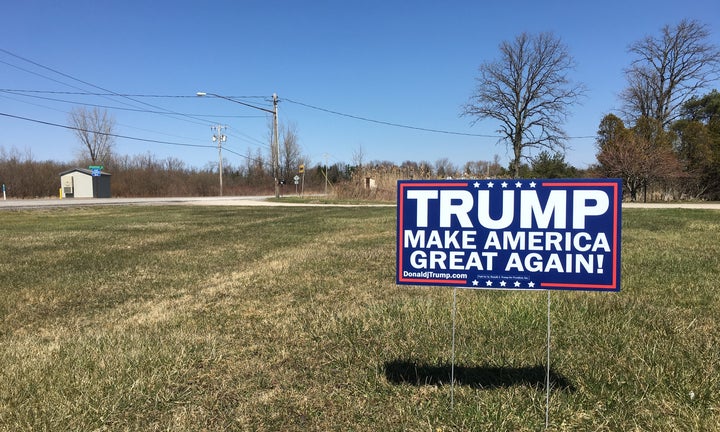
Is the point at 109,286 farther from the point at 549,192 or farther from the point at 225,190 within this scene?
the point at 225,190

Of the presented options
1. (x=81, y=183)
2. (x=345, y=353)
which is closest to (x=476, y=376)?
(x=345, y=353)

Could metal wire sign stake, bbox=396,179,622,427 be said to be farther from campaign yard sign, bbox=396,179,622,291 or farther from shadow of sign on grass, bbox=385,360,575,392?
shadow of sign on grass, bbox=385,360,575,392

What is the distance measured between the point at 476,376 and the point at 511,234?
1120mm

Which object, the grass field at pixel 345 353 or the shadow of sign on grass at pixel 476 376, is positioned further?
the shadow of sign on grass at pixel 476 376

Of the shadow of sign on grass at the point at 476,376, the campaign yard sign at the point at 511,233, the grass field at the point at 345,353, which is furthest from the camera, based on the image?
the shadow of sign on grass at the point at 476,376

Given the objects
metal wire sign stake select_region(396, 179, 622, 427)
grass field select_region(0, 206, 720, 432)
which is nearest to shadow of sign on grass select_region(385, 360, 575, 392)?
grass field select_region(0, 206, 720, 432)

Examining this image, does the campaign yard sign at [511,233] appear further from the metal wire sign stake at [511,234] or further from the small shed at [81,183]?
the small shed at [81,183]

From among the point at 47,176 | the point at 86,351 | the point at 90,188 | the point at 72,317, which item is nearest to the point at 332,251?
the point at 72,317

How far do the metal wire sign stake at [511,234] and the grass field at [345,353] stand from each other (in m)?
0.50

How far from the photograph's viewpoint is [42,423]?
246cm

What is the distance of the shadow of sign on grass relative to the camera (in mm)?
2852

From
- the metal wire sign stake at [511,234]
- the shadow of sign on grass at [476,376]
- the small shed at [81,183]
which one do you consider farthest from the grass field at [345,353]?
the small shed at [81,183]

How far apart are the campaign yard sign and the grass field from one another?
81cm

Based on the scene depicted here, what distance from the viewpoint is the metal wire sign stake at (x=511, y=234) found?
238 centimetres
